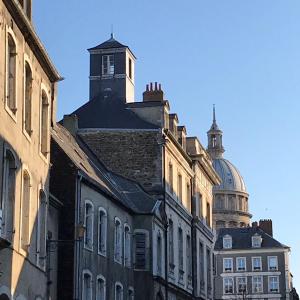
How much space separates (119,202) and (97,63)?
15.2 meters

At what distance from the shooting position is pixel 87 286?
37.7 meters

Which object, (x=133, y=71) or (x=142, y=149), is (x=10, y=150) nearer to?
(x=142, y=149)

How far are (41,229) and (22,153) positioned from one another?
12.6 ft

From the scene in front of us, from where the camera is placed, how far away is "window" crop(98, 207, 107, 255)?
130ft

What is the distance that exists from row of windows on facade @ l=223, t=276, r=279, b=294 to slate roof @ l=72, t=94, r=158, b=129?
7121 cm

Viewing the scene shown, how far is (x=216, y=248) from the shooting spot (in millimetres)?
124938

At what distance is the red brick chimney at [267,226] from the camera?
124 meters

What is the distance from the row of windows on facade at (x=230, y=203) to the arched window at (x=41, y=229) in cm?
12368

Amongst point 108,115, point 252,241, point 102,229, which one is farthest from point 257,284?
point 102,229

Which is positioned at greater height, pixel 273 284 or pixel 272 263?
pixel 272 263

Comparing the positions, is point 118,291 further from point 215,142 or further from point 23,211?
point 215,142

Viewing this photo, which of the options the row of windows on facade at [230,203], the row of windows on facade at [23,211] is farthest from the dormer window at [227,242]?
the row of windows on facade at [23,211]

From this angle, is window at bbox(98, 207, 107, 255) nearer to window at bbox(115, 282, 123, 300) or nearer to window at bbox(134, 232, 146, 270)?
window at bbox(115, 282, 123, 300)

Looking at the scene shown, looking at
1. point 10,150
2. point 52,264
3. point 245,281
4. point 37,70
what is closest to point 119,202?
point 52,264
